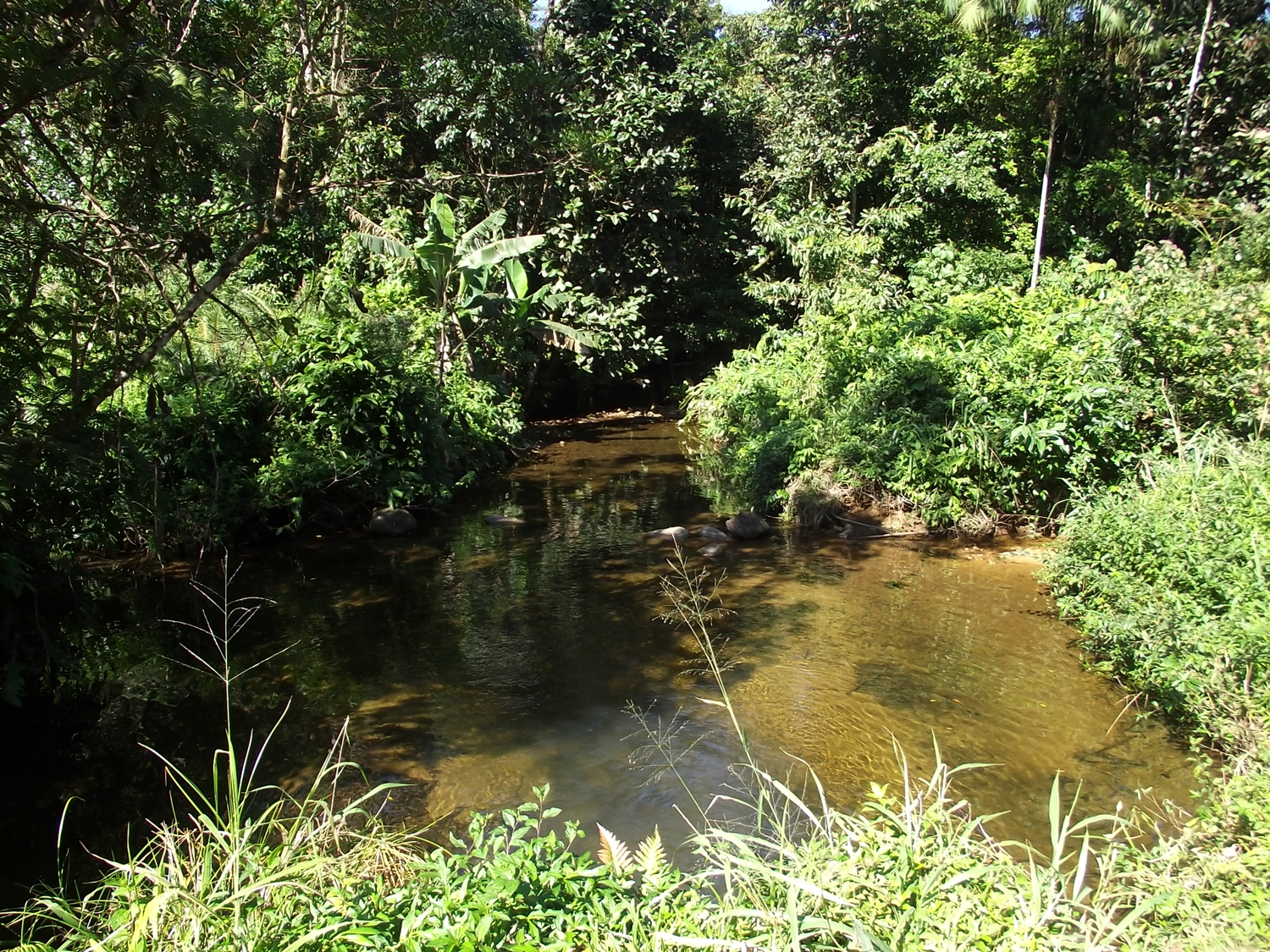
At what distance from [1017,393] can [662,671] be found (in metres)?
5.37

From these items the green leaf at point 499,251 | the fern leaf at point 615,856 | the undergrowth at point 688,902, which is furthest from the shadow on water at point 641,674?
the green leaf at point 499,251

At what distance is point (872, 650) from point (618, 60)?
48.0 ft

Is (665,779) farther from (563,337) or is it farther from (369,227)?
(563,337)

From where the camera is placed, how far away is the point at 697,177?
20.8 meters

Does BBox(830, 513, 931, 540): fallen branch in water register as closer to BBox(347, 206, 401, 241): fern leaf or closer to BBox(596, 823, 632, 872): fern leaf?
BBox(596, 823, 632, 872): fern leaf

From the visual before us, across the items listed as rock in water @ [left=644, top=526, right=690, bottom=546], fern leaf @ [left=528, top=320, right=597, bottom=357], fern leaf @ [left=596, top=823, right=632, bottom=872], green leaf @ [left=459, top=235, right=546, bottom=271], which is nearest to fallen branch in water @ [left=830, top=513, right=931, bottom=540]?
rock in water @ [left=644, top=526, right=690, bottom=546]

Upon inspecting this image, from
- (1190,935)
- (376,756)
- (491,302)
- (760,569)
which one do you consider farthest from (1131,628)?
(491,302)

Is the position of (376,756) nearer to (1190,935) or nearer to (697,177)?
(1190,935)

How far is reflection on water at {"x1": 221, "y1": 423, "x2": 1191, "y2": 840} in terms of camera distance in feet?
16.2

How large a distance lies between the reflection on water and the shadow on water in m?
0.02

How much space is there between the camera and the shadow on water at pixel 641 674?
16.2ft

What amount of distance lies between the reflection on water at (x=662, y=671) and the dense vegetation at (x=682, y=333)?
0.47 m

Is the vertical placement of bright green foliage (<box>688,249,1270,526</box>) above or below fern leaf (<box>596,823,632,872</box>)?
above

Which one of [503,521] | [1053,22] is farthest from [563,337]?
[1053,22]
